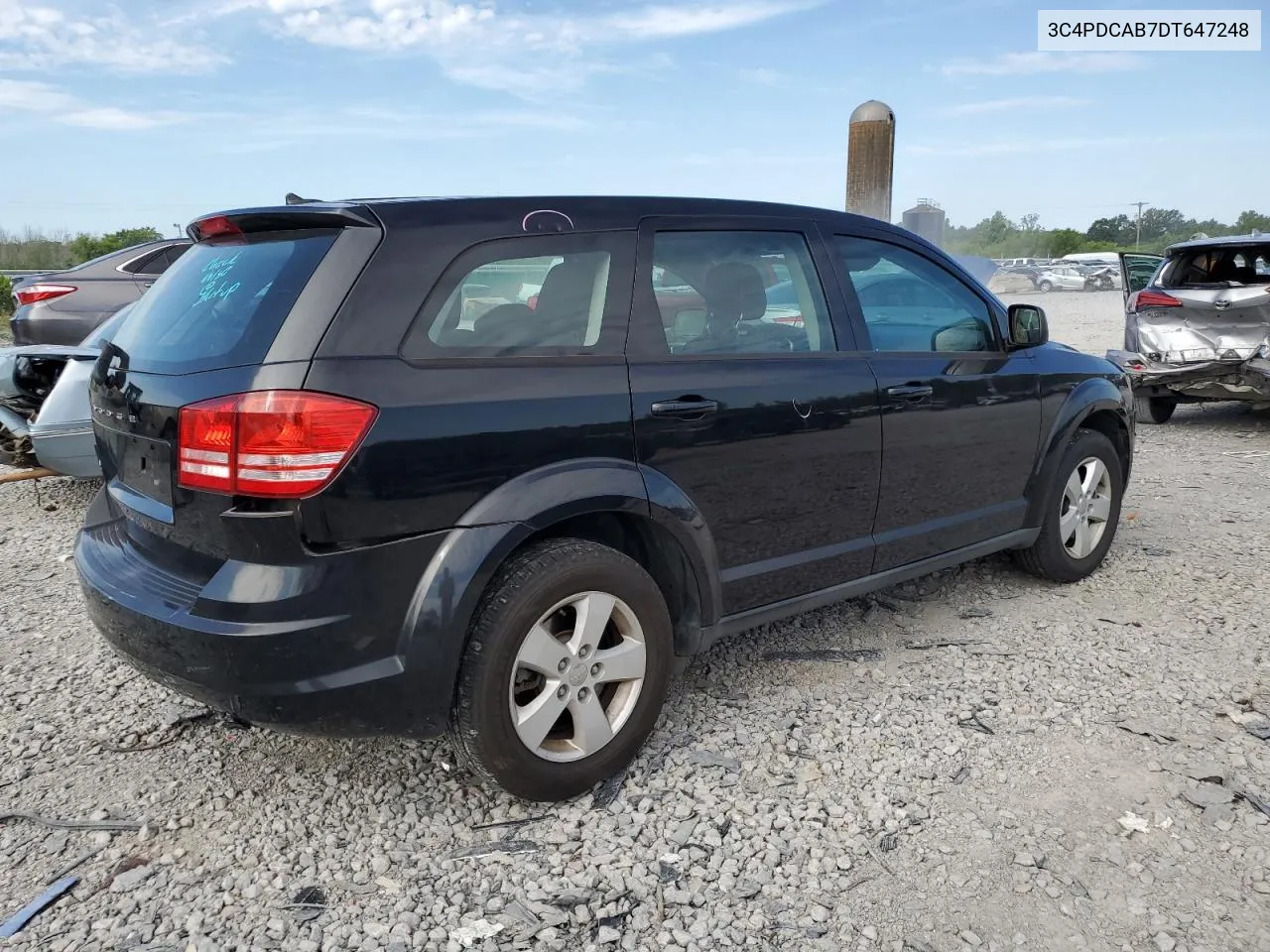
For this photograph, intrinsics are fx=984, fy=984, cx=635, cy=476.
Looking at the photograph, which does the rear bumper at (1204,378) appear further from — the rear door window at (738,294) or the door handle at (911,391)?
the rear door window at (738,294)

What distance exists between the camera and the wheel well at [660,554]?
9.90 ft

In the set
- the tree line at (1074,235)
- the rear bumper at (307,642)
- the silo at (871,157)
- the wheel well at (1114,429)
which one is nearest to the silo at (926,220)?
the silo at (871,157)

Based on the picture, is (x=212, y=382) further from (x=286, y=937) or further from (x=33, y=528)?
(x=33, y=528)

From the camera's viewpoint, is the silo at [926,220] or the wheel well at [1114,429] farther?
the silo at [926,220]

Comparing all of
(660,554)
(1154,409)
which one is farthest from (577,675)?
(1154,409)

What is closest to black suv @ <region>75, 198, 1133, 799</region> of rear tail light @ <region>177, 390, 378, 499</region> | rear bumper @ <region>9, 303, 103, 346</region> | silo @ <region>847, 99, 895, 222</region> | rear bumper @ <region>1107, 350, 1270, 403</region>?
rear tail light @ <region>177, 390, 378, 499</region>

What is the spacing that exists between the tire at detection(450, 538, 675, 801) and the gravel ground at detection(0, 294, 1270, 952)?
16 cm

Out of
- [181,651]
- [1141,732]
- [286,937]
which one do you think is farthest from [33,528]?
[1141,732]

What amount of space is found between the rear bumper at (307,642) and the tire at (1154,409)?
891 centimetres

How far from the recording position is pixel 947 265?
4.14 m

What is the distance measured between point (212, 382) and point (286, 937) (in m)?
1.37

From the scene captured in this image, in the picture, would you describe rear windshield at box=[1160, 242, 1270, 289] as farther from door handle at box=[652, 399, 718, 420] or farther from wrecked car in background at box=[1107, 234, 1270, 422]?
door handle at box=[652, 399, 718, 420]

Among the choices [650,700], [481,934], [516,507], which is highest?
[516,507]

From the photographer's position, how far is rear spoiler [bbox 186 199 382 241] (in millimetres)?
2607
